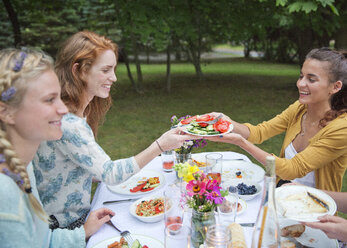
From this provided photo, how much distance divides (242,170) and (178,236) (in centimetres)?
123

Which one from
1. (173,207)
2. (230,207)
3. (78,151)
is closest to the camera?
(173,207)

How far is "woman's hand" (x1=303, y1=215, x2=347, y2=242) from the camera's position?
1.54 meters

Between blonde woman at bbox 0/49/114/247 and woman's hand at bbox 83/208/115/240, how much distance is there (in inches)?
10.9

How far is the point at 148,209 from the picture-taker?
6.17 feet

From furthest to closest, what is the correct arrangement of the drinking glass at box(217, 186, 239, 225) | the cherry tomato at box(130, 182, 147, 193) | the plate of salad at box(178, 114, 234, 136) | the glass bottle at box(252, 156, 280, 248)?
the plate of salad at box(178, 114, 234, 136), the cherry tomato at box(130, 182, 147, 193), the drinking glass at box(217, 186, 239, 225), the glass bottle at box(252, 156, 280, 248)

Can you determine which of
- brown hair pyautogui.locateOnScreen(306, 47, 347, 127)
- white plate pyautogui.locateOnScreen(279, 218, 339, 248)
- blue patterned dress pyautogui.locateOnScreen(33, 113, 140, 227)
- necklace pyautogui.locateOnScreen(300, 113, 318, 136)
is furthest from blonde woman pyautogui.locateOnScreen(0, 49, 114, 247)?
necklace pyautogui.locateOnScreen(300, 113, 318, 136)

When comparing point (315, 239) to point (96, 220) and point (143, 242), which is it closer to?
point (143, 242)

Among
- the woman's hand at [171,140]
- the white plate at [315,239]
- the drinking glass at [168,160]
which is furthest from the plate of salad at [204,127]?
the white plate at [315,239]

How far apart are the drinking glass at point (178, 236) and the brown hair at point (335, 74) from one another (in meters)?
1.88

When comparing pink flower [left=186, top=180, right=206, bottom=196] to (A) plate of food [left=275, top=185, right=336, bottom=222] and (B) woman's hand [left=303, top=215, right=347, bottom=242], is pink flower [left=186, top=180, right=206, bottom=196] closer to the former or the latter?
(A) plate of food [left=275, top=185, right=336, bottom=222]

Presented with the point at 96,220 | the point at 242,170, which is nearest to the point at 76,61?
the point at 96,220

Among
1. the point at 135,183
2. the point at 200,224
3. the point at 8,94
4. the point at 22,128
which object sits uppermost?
the point at 8,94

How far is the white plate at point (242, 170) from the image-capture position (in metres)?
2.28

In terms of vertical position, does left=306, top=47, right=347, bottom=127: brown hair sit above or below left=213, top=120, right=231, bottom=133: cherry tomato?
above
